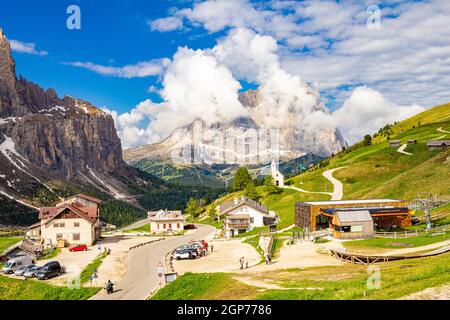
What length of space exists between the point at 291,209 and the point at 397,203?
125 feet

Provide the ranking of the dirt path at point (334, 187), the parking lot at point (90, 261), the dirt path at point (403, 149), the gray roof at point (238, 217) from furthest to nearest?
1. the dirt path at point (403, 149)
2. the dirt path at point (334, 187)
3. the gray roof at point (238, 217)
4. the parking lot at point (90, 261)

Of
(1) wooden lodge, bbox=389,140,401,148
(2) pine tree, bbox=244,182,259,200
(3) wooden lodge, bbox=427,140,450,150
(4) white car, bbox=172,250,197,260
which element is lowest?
(4) white car, bbox=172,250,197,260

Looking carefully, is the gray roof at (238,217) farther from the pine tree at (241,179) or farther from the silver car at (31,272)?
the pine tree at (241,179)

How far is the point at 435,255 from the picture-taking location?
41.8 m

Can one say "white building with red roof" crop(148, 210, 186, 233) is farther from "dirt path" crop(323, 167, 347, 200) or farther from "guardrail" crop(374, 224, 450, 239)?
"guardrail" crop(374, 224, 450, 239)

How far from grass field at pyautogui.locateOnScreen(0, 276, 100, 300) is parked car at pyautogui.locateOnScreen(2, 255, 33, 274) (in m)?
5.05

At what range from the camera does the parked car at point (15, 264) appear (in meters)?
59.4

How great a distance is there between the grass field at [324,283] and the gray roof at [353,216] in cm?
2454

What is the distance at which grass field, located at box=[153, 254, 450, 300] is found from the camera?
26.6m

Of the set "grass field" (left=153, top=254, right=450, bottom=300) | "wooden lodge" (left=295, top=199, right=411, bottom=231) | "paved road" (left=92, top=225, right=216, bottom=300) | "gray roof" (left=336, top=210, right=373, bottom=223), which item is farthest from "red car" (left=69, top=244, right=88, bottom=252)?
"gray roof" (left=336, top=210, right=373, bottom=223)

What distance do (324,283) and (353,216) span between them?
36.1 m

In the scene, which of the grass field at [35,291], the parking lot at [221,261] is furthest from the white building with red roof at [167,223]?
the grass field at [35,291]
